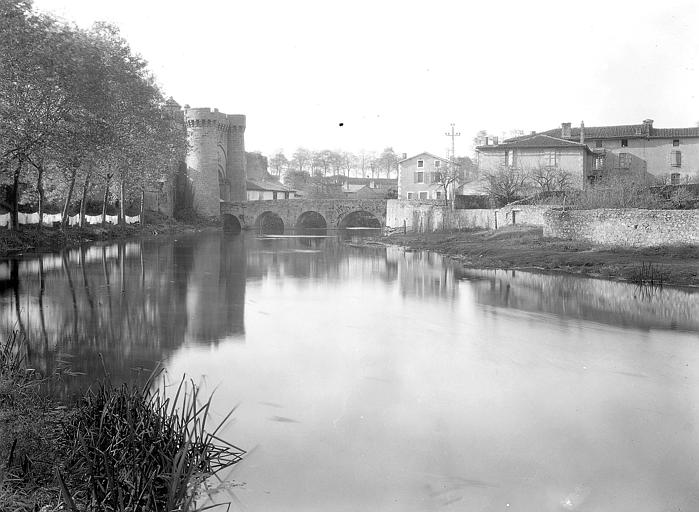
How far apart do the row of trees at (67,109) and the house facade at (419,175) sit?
29.9 m

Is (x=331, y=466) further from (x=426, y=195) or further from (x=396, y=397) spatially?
(x=426, y=195)

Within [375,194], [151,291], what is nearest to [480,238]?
[151,291]

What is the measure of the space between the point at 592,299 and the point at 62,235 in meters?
26.2

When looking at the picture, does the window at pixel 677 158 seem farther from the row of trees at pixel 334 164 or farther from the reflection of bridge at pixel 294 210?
the row of trees at pixel 334 164

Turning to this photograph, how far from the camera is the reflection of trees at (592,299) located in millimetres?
14602

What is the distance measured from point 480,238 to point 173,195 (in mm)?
40263

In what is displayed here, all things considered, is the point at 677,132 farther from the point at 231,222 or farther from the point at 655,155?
the point at 231,222

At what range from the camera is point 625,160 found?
5828 cm

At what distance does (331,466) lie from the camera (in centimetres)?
659

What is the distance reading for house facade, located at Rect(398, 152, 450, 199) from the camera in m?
66.9

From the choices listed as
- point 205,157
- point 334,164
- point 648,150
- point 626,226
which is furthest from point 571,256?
point 334,164

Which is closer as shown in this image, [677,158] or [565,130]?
[677,158]

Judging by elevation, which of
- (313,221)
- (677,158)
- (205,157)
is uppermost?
(205,157)

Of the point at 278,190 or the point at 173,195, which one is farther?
the point at 278,190
